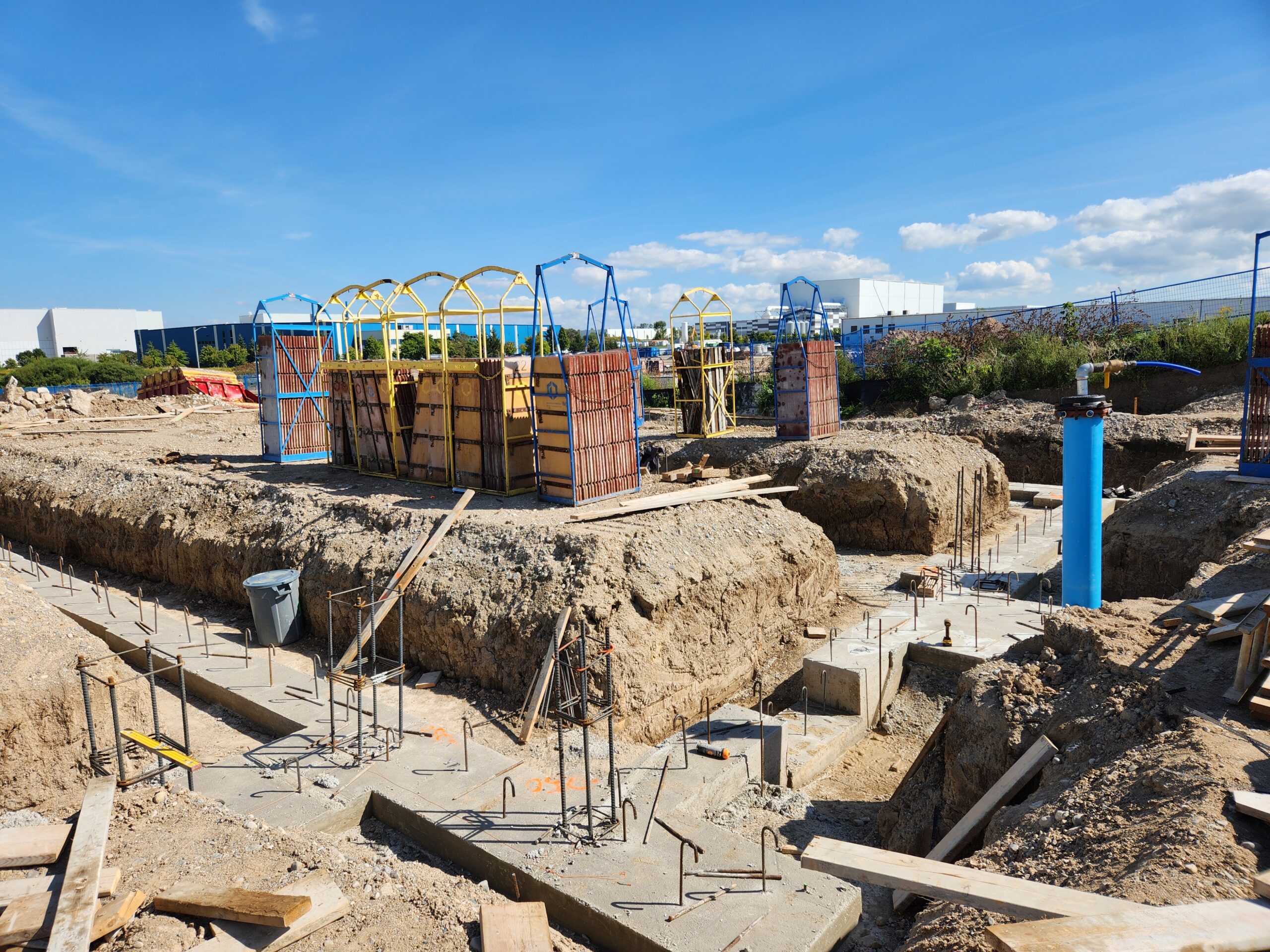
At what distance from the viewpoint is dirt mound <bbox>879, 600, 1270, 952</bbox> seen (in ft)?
13.5

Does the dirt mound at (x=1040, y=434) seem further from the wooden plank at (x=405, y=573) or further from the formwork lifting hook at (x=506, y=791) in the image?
the formwork lifting hook at (x=506, y=791)

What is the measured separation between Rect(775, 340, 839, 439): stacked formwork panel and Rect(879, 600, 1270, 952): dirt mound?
38.7 feet

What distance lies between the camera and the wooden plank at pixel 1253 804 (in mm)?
4199

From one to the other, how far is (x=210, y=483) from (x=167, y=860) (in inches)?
423

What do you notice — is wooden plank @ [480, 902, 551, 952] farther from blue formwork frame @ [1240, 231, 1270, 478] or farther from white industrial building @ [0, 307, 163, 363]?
white industrial building @ [0, 307, 163, 363]

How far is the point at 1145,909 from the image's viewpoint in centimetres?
359

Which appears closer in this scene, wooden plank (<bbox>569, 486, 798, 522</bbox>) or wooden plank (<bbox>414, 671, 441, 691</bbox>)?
wooden plank (<bbox>414, 671, 441, 691</bbox>)

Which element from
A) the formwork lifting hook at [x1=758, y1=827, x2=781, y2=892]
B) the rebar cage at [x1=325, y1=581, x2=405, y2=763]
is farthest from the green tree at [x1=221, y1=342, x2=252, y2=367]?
the formwork lifting hook at [x1=758, y1=827, x2=781, y2=892]

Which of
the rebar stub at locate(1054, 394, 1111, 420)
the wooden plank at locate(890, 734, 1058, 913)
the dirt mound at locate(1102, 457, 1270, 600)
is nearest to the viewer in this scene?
the wooden plank at locate(890, 734, 1058, 913)

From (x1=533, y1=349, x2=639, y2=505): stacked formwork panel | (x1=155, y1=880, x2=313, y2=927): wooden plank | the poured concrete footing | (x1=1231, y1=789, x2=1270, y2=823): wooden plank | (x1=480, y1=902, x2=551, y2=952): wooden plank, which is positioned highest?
(x1=533, y1=349, x2=639, y2=505): stacked formwork panel

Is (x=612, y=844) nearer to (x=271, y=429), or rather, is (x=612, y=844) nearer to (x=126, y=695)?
(x=126, y=695)

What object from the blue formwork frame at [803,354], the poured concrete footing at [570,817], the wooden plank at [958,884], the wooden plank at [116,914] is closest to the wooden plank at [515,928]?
the poured concrete footing at [570,817]

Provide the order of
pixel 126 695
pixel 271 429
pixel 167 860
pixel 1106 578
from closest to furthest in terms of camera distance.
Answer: pixel 167 860 → pixel 126 695 → pixel 1106 578 → pixel 271 429

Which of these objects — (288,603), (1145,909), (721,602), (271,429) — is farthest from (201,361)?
(1145,909)
